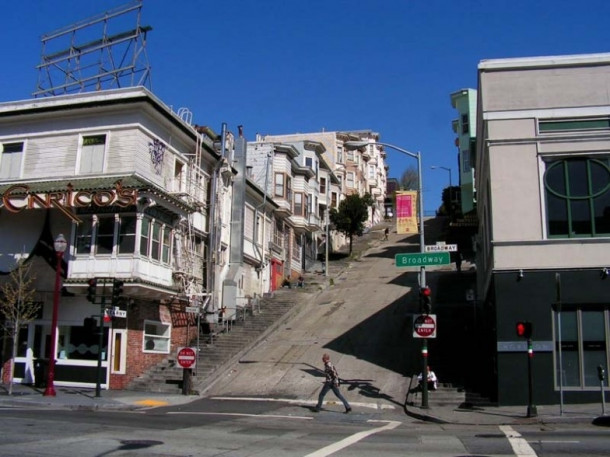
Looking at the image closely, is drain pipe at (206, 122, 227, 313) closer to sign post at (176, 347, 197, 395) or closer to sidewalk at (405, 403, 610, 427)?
sign post at (176, 347, 197, 395)

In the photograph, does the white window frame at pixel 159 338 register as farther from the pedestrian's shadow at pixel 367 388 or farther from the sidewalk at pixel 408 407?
the pedestrian's shadow at pixel 367 388

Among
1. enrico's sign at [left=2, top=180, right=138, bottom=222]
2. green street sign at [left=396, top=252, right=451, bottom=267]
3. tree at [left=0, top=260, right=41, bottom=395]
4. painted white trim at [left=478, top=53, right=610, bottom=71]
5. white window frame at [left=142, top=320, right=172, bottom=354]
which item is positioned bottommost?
white window frame at [left=142, top=320, right=172, bottom=354]

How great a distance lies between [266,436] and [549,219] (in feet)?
39.7

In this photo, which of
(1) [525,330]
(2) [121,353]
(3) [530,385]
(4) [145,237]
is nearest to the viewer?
(3) [530,385]

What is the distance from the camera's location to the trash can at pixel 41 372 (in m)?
25.4

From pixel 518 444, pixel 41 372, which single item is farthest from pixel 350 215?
pixel 518 444

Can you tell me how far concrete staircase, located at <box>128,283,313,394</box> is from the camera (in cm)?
2561

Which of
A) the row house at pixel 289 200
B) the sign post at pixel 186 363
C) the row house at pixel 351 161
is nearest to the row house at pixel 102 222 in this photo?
the sign post at pixel 186 363

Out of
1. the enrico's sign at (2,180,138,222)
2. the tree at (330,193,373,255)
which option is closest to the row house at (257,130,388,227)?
the tree at (330,193,373,255)

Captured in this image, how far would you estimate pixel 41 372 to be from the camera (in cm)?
2552

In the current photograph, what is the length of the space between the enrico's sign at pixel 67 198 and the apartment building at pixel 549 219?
45.6ft

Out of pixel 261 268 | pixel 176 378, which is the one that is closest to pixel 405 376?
pixel 176 378

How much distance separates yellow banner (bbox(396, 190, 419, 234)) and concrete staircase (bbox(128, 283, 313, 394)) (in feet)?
32.6

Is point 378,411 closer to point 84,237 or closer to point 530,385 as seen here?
point 530,385
